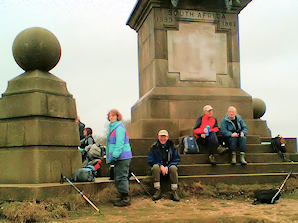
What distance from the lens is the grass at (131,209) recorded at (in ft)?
19.3

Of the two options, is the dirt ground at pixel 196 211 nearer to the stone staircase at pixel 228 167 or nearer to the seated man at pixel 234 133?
the stone staircase at pixel 228 167

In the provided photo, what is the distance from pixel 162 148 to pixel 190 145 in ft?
4.67

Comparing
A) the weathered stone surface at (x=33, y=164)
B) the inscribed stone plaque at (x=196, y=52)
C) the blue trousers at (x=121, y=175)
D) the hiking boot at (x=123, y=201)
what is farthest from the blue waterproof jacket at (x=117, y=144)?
the inscribed stone plaque at (x=196, y=52)

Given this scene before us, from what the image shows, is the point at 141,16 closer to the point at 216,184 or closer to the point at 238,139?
the point at 238,139

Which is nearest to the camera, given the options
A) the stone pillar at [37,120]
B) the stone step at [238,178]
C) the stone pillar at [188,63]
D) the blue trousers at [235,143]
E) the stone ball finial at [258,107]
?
the stone pillar at [37,120]

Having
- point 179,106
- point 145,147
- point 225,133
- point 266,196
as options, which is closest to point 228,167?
point 225,133

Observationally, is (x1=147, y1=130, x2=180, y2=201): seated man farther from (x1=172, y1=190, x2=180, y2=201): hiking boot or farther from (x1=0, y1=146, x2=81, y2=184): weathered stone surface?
(x1=0, y1=146, x2=81, y2=184): weathered stone surface

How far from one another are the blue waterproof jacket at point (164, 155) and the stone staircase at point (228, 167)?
1.85ft

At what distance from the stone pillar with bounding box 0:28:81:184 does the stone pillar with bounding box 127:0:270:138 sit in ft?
10.8

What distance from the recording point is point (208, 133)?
8.90 metres

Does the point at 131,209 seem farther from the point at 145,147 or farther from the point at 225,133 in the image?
the point at 225,133

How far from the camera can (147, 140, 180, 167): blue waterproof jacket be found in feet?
25.5

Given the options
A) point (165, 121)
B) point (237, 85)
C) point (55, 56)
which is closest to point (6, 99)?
point (55, 56)

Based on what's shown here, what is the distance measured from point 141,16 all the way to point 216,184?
6.48 metres
